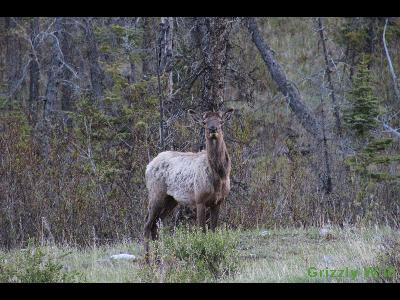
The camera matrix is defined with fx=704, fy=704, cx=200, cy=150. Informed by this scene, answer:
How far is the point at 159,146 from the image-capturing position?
50.4 feet

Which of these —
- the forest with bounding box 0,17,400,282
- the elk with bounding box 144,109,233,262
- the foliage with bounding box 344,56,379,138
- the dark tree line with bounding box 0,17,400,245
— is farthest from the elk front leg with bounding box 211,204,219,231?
the foliage with bounding box 344,56,379,138

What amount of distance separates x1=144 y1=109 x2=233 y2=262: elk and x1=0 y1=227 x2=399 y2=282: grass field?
983 millimetres

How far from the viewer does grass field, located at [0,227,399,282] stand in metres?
9.01

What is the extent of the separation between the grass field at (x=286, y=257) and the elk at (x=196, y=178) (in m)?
0.98

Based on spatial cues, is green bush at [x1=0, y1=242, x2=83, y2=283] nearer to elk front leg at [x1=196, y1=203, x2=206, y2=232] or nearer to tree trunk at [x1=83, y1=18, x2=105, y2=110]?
elk front leg at [x1=196, y1=203, x2=206, y2=232]

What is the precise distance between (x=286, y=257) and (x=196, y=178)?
6.43ft

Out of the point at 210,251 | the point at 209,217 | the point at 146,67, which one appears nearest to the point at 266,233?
the point at 209,217

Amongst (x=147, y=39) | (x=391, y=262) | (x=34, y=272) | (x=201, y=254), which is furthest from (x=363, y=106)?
(x=34, y=272)

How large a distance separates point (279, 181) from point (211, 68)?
3.87 m

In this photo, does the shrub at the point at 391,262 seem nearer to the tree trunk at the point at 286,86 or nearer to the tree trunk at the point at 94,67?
the tree trunk at the point at 286,86

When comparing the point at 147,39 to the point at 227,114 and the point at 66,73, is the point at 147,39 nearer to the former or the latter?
the point at 66,73

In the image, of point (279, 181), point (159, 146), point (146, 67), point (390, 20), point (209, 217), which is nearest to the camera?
point (209, 217)

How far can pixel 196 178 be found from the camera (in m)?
11.7
